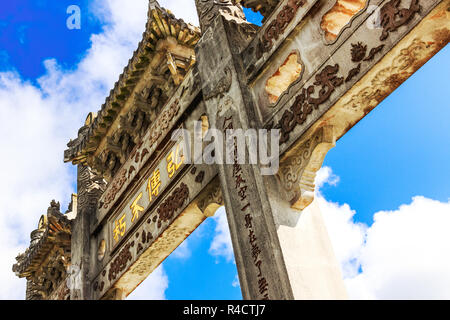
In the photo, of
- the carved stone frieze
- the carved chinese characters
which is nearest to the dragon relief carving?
the carved chinese characters

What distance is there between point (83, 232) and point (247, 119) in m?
4.65

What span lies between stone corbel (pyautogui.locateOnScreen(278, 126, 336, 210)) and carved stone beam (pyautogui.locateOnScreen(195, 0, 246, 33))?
238 cm

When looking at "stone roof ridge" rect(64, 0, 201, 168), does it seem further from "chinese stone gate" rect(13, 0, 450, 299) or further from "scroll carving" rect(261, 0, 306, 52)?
"scroll carving" rect(261, 0, 306, 52)

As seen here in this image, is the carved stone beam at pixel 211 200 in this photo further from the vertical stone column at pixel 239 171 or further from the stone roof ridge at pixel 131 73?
the stone roof ridge at pixel 131 73

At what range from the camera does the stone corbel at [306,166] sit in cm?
481

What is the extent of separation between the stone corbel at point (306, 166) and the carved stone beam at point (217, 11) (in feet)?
7.81

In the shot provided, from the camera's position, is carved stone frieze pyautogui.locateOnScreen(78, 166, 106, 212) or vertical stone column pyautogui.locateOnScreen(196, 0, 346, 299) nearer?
vertical stone column pyautogui.locateOnScreen(196, 0, 346, 299)

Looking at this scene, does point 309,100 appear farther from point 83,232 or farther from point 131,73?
point 83,232

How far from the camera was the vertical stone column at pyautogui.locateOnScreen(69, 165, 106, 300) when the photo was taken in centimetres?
831

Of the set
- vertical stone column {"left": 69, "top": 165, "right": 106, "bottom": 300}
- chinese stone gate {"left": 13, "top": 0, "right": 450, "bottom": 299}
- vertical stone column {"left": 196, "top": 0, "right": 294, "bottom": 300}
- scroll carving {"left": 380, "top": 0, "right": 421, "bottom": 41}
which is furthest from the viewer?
vertical stone column {"left": 69, "top": 165, "right": 106, "bottom": 300}

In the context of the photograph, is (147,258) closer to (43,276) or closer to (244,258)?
(244,258)

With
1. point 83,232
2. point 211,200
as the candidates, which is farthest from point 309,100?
point 83,232

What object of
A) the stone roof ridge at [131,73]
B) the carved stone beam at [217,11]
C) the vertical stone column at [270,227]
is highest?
the stone roof ridge at [131,73]

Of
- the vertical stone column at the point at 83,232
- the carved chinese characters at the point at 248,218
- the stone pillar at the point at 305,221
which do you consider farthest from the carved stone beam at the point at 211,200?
the vertical stone column at the point at 83,232
